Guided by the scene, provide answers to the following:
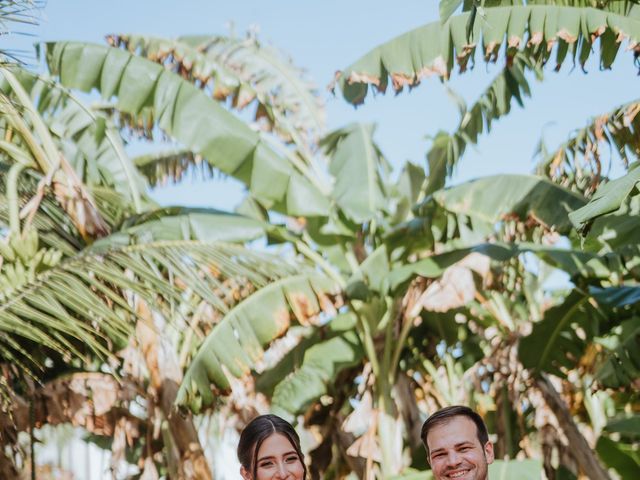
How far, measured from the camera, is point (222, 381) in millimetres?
7348

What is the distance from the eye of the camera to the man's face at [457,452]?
10.8 feet

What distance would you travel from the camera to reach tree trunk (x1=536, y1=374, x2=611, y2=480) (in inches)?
361

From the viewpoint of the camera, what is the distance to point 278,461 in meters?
3.24

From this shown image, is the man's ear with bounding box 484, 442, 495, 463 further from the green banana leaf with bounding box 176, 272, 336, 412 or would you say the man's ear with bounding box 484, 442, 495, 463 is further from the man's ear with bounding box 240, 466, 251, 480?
the green banana leaf with bounding box 176, 272, 336, 412

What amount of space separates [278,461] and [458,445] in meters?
0.56

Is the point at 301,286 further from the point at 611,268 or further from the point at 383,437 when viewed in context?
the point at 611,268

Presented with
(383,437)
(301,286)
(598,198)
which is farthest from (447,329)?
(598,198)

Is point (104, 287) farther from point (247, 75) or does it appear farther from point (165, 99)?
point (247, 75)

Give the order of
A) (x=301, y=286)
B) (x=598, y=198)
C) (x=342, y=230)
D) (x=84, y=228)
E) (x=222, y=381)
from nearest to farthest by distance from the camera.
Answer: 1. (x=598, y=198)
2. (x=84, y=228)
3. (x=222, y=381)
4. (x=301, y=286)
5. (x=342, y=230)

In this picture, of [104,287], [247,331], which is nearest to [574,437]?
[247,331]

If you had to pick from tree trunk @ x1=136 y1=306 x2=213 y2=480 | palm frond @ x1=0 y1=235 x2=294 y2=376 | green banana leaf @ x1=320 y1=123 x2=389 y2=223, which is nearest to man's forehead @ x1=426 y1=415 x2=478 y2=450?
palm frond @ x1=0 y1=235 x2=294 y2=376

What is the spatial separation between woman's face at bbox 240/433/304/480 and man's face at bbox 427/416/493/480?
42 centimetres

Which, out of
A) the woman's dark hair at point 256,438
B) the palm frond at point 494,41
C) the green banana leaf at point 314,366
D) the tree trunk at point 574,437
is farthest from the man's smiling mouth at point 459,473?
the tree trunk at point 574,437

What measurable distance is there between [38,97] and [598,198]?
18.2 ft
